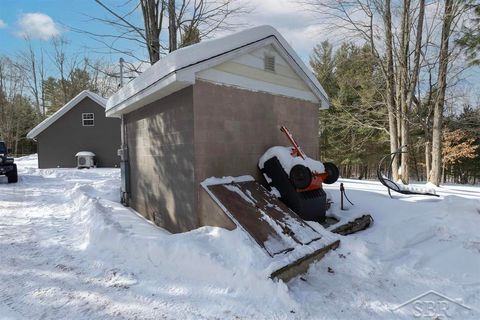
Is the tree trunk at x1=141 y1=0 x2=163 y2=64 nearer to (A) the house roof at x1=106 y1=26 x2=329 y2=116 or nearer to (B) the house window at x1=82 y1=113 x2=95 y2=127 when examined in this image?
(A) the house roof at x1=106 y1=26 x2=329 y2=116

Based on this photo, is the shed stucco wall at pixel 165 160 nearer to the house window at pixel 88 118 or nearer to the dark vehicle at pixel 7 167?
the dark vehicle at pixel 7 167

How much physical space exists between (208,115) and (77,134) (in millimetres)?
19379

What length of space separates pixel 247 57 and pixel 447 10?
1133 cm

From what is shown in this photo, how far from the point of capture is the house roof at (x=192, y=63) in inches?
178

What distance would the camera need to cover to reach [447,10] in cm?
1242

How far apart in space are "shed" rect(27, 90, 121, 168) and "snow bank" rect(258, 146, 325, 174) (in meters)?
17.6

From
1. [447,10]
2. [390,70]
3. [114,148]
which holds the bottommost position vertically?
[114,148]

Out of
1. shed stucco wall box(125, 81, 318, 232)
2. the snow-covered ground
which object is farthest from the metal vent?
the snow-covered ground

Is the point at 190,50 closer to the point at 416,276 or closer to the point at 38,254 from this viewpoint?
the point at 38,254

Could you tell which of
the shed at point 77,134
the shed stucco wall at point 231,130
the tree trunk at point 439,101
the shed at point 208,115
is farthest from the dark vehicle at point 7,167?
the tree trunk at point 439,101

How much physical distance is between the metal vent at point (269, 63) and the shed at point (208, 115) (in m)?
0.02

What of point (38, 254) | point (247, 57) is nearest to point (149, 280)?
point (38, 254)

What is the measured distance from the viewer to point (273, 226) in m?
4.29

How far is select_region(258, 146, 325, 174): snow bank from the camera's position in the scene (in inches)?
210
